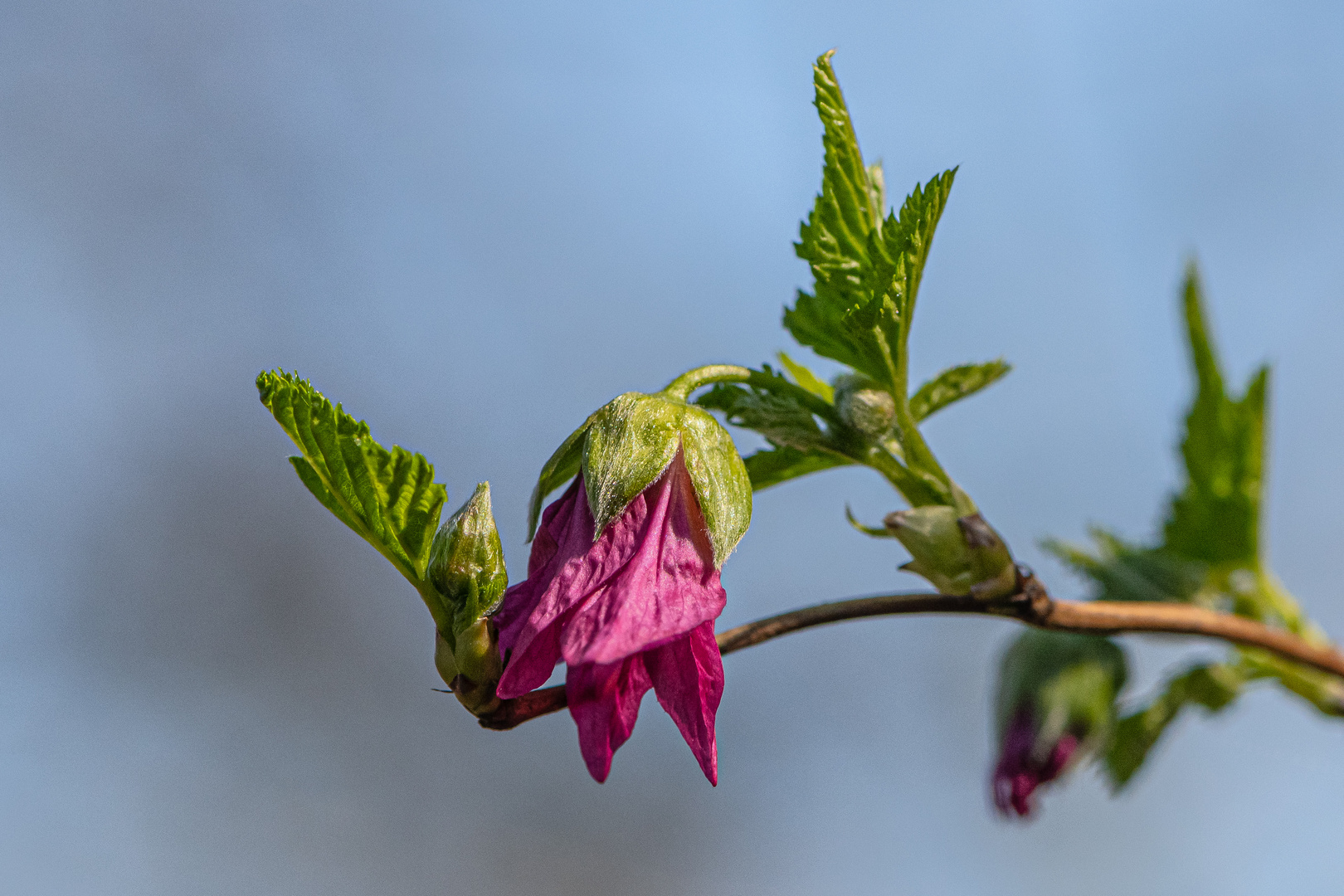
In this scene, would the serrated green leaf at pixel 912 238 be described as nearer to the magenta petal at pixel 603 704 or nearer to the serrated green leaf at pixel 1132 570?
the magenta petal at pixel 603 704

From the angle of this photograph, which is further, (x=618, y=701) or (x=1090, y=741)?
(x=1090, y=741)

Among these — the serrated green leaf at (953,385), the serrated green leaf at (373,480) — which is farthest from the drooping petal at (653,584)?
the serrated green leaf at (953,385)

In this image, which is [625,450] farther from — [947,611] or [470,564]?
[947,611]

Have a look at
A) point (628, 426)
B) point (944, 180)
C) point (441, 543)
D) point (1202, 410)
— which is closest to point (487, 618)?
point (441, 543)

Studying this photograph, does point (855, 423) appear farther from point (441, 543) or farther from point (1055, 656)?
point (1055, 656)

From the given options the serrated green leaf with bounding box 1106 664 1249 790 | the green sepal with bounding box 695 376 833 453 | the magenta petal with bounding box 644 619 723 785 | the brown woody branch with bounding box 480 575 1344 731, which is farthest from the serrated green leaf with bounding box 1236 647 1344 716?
the magenta petal with bounding box 644 619 723 785

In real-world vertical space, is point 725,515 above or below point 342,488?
below

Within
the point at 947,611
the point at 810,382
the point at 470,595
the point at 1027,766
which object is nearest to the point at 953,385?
the point at 810,382
